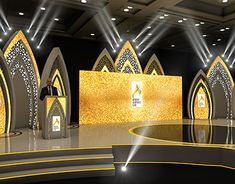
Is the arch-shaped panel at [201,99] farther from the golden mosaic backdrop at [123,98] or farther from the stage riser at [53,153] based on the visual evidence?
the stage riser at [53,153]

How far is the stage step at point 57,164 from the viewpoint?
3.48m

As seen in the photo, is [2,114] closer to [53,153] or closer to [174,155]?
[53,153]

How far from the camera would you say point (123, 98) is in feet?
27.5

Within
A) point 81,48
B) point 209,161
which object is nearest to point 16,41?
point 81,48

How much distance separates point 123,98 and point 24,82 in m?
3.41

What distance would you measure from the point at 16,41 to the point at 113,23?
409 centimetres

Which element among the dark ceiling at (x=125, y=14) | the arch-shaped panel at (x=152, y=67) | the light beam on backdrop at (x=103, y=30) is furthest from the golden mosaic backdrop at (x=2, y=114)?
the arch-shaped panel at (x=152, y=67)

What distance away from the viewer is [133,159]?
14.0 feet

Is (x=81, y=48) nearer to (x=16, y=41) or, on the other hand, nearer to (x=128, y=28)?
(x=128, y=28)

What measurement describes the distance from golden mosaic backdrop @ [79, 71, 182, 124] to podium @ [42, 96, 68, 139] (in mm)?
2280

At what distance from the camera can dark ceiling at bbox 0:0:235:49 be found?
746cm

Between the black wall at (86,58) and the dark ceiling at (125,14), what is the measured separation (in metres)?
0.52

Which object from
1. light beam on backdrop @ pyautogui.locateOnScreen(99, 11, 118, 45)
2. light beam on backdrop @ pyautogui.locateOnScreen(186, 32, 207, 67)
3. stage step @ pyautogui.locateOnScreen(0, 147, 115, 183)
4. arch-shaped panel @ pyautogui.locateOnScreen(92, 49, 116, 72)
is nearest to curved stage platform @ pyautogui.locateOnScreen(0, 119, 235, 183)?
stage step @ pyautogui.locateOnScreen(0, 147, 115, 183)

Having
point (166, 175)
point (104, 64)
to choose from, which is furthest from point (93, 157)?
point (104, 64)
